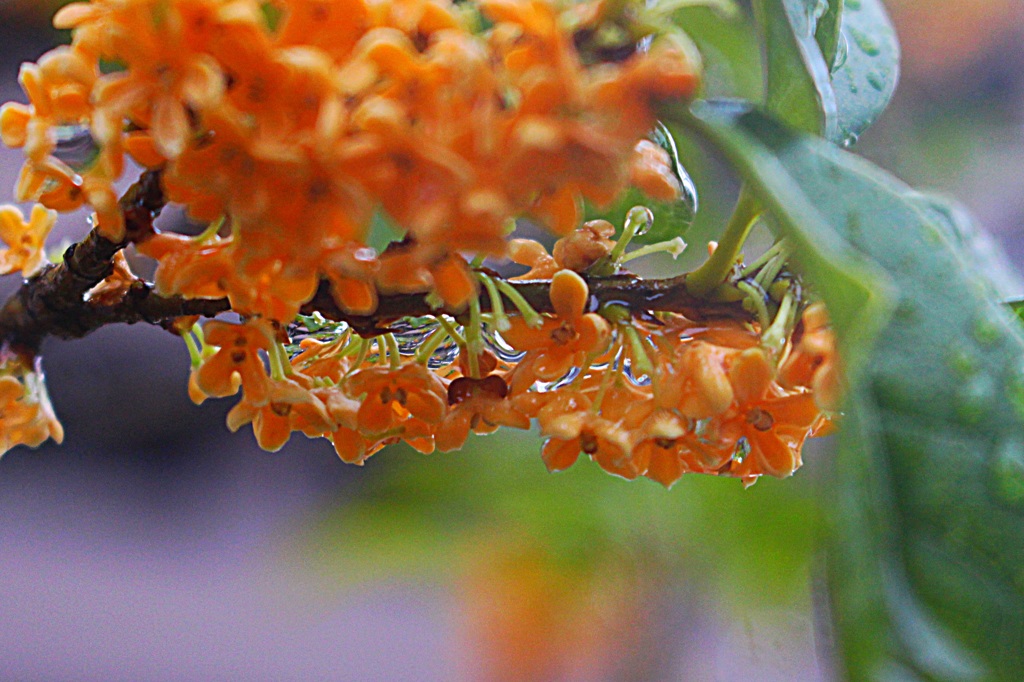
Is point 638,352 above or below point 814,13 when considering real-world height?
below

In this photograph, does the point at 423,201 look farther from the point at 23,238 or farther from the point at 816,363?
the point at 23,238

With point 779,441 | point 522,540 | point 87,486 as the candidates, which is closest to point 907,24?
point 522,540

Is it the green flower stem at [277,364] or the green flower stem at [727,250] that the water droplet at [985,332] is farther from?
the green flower stem at [277,364]

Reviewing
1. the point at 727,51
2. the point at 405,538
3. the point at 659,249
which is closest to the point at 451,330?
the point at 659,249

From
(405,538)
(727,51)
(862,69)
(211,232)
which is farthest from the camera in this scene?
(405,538)

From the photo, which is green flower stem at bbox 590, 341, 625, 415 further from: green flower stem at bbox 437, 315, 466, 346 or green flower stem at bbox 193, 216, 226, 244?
green flower stem at bbox 193, 216, 226, 244

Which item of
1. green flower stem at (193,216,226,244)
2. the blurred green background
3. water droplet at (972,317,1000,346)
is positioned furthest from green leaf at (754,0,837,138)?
the blurred green background

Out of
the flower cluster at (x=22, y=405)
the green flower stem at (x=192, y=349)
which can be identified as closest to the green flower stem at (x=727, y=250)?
the green flower stem at (x=192, y=349)
